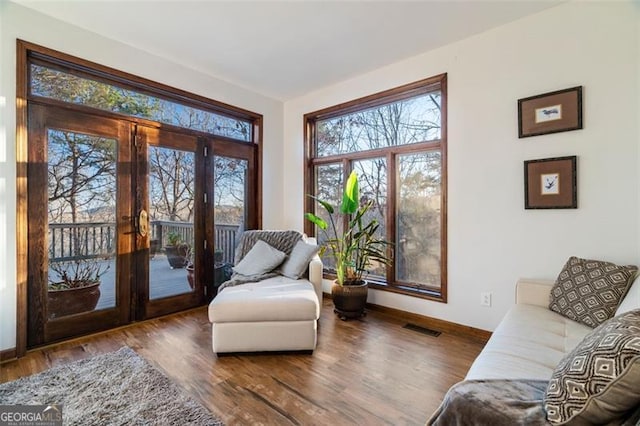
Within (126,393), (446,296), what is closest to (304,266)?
(446,296)

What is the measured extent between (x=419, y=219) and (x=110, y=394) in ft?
9.60

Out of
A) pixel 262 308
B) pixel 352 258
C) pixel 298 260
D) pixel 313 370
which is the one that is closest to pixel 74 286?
pixel 262 308

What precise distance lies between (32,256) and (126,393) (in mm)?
1489

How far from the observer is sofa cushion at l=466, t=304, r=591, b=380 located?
1.24 metres

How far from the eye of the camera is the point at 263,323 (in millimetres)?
2281

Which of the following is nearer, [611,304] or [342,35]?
[611,304]

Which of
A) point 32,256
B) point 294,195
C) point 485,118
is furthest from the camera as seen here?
point 294,195

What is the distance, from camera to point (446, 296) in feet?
9.38

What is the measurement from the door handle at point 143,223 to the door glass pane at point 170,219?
6 cm

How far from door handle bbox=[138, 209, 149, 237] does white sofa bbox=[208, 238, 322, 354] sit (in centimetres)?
128

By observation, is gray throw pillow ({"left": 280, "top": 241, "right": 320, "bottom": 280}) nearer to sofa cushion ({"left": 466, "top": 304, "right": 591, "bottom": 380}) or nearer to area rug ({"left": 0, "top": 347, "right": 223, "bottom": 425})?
area rug ({"left": 0, "top": 347, "right": 223, "bottom": 425})

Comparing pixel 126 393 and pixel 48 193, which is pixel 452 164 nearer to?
pixel 126 393

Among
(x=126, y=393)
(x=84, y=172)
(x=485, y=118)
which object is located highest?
(x=485, y=118)

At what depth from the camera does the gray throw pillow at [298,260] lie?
295cm
